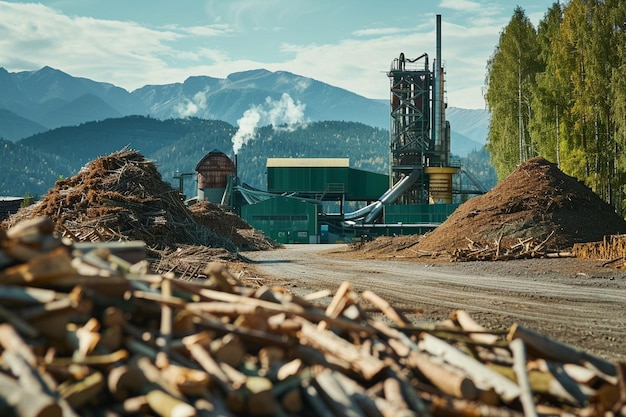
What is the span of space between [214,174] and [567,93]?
126 ft

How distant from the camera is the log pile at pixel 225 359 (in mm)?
5152

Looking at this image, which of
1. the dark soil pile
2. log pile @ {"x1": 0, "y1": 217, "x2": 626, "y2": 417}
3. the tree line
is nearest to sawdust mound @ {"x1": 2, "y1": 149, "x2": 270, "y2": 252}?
the dark soil pile

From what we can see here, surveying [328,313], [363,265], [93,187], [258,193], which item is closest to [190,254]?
[93,187]

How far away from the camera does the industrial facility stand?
63062mm

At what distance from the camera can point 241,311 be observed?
6.05m

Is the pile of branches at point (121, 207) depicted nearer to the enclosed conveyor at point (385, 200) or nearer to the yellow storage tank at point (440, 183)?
the enclosed conveyor at point (385, 200)

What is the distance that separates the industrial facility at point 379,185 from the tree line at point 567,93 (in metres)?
9.98

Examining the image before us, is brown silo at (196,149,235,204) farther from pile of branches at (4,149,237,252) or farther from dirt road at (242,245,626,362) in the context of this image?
pile of branches at (4,149,237,252)

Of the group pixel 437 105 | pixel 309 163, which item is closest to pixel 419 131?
pixel 437 105

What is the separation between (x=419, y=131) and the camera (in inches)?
2603

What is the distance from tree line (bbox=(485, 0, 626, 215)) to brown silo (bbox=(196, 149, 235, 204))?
2847cm

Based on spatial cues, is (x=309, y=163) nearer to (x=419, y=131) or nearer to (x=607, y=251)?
(x=419, y=131)

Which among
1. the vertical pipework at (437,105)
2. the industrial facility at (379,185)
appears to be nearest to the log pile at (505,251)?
the industrial facility at (379,185)

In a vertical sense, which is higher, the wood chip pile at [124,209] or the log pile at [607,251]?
the wood chip pile at [124,209]
